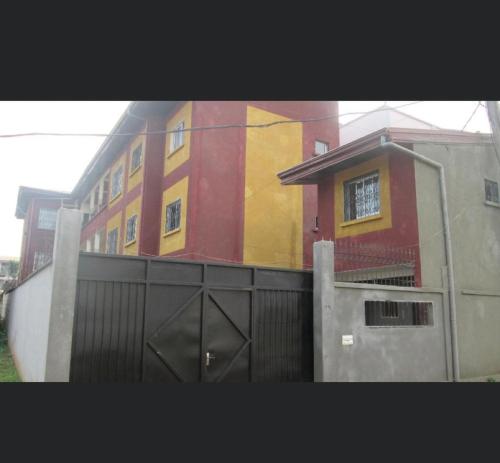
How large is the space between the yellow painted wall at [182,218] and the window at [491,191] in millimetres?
8539

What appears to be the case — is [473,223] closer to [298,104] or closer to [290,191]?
[290,191]

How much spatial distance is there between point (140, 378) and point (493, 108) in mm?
8648

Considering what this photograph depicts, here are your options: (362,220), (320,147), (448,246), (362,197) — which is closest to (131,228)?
(320,147)

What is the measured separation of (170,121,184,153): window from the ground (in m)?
8.25

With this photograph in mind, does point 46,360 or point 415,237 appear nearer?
point 46,360

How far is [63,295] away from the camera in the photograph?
6.12m

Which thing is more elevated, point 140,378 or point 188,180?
point 188,180

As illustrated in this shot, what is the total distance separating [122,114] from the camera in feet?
57.7

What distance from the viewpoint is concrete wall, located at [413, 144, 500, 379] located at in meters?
10.3

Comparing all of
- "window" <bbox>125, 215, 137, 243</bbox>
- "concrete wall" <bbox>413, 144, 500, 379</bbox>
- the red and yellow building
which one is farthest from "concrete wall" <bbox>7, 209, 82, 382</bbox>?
"window" <bbox>125, 215, 137, 243</bbox>

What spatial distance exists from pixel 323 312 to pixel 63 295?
4339 millimetres

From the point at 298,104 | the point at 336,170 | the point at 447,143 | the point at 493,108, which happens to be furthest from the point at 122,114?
the point at 493,108

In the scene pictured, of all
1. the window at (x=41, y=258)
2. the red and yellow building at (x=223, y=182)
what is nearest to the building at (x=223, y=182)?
the red and yellow building at (x=223, y=182)

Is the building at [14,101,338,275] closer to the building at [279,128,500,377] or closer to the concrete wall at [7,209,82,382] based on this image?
the building at [279,128,500,377]
